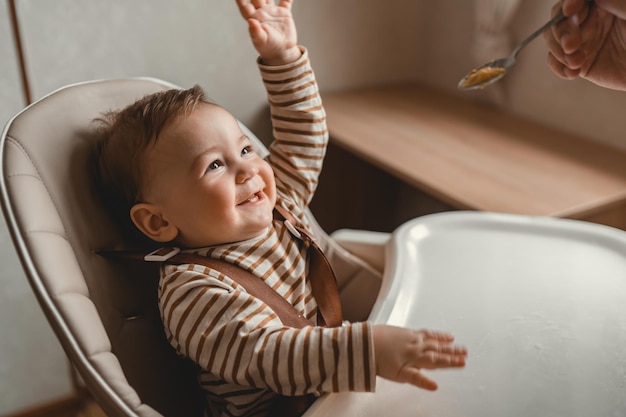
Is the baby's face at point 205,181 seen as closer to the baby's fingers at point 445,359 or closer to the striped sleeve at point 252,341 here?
the striped sleeve at point 252,341

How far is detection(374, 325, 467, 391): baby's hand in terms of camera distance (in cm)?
63

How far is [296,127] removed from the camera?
100 cm

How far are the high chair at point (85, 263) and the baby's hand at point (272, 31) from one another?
179 millimetres

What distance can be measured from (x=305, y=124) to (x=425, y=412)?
489 mm

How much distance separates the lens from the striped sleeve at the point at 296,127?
0.98 meters

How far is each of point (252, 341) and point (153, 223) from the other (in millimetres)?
247

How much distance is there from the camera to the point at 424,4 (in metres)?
1.83

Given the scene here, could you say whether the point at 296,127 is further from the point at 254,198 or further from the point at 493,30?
the point at 493,30

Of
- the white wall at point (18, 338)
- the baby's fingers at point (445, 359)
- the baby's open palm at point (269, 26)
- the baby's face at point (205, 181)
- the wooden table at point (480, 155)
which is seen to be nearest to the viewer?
the baby's fingers at point (445, 359)

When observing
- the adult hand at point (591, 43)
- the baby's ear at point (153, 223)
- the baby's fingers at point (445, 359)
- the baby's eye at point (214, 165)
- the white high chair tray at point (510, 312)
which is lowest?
the white high chair tray at point (510, 312)

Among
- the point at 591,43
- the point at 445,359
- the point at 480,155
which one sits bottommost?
the point at 480,155

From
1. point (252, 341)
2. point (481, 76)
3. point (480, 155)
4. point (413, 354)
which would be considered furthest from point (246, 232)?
point (480, 155)

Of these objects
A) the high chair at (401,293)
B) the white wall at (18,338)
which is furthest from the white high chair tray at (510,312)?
the white wall at (18,338)

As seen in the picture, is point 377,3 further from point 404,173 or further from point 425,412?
point 425,412
